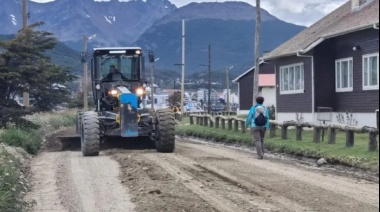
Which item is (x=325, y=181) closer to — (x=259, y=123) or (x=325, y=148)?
(x=325, y=148)

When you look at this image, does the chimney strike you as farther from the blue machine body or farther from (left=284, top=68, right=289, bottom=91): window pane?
the blue machine body

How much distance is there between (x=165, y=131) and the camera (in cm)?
2030

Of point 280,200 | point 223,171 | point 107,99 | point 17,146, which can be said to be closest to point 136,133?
point 107,99

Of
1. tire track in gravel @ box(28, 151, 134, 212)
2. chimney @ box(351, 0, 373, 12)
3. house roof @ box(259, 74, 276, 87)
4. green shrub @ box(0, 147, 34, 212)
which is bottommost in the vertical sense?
tire track in gravel @ box(28, 151, 134, 212)

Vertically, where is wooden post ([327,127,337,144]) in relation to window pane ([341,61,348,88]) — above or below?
below

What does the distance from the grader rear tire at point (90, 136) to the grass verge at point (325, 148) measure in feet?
18.9

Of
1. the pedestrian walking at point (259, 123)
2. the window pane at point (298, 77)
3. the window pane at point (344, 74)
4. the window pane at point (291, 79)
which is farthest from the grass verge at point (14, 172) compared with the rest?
the window pane at point (344, 74)

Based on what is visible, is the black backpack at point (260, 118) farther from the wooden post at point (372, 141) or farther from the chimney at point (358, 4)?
the chimney at point (358, 4)

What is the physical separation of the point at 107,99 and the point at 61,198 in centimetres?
1002

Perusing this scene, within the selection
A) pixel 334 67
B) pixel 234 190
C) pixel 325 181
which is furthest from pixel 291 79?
pixel 234 190

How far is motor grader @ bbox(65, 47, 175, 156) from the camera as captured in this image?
20266 millimetres

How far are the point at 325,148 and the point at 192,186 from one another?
7587 millimetres

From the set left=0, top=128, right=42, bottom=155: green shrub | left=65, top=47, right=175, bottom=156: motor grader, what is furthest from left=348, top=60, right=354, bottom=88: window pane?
left=0, top=128, right=42, bottom=155: green shrub

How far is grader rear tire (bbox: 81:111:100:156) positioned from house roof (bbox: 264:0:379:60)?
979 centimetres
